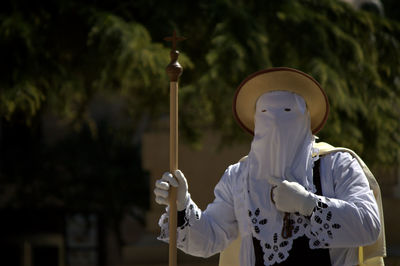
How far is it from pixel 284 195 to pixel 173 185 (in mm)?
451

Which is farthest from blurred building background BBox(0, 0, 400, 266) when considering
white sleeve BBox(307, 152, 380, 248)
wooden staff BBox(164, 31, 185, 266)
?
white sleeve BBox(307, 152, 380, 248)

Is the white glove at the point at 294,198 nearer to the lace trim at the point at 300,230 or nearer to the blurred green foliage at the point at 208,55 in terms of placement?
the lace trim at the point at 300,230

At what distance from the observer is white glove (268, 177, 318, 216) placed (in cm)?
291

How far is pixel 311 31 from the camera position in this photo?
6844 millimetres

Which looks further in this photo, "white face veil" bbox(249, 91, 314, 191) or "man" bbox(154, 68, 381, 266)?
"white face veil" bbox(249, 91, 314, 191)

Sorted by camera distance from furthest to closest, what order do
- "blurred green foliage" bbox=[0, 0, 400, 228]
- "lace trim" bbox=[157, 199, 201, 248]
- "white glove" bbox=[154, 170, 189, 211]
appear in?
1. "blurred green foliage" bbox=[0, 0, 400, 228]
2. "lace trim" bbox=[157, 199, 201, 248]
3. "white glove" bbox=[154, 170, 189, 211]

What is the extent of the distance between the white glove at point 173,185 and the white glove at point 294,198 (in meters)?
0.39

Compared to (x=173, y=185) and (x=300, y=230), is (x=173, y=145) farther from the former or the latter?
(x=300, y=230)

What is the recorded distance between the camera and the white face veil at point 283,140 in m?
3.08

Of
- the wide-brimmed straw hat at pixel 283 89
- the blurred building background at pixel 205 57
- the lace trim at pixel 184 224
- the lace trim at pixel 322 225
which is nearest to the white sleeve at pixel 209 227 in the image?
the lace trim at pixel 184 224

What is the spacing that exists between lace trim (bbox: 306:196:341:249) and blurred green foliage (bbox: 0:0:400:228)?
10.9 ft

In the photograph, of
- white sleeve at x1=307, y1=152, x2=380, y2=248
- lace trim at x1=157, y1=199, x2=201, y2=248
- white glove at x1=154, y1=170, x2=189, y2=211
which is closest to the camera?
white sleeve at x1=307, y1=152, x2=380, y2=248

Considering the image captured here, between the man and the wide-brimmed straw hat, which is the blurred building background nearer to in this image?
the wide-brimmed straw hat

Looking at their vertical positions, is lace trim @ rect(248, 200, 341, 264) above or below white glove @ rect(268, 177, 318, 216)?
below
